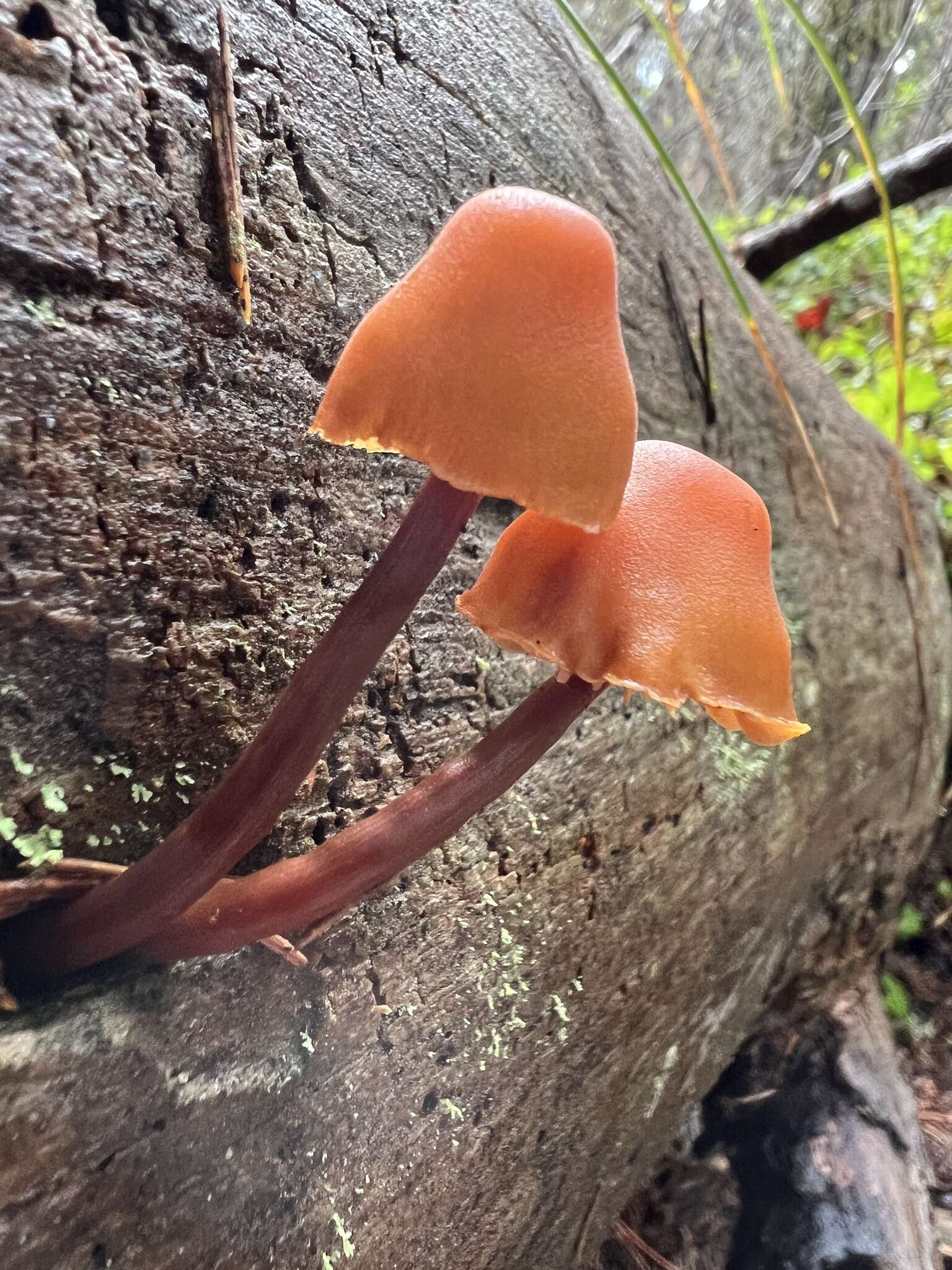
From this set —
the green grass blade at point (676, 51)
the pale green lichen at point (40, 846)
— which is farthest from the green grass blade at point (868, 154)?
the pale green lichen at point (40, 846)

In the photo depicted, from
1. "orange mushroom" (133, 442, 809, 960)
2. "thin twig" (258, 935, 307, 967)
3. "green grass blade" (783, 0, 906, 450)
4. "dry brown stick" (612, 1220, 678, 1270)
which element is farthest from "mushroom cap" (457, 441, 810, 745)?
"dry brown stick" (612, 1220, 678, 1270)

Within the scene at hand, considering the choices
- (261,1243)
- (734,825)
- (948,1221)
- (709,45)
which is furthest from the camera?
(709,45)

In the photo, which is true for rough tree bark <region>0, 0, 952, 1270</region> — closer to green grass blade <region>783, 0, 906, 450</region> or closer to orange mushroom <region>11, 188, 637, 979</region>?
orange mushroom <region>11, 188, 637, 979</region>

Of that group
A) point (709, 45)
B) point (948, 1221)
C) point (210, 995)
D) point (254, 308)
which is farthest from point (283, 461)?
point (709, 45)

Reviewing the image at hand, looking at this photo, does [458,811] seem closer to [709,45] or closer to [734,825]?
[734,825]

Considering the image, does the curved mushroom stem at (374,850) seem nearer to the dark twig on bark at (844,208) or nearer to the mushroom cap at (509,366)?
the mushroom cap at (509,366)

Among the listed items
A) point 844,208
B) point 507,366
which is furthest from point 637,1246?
point 844,208
